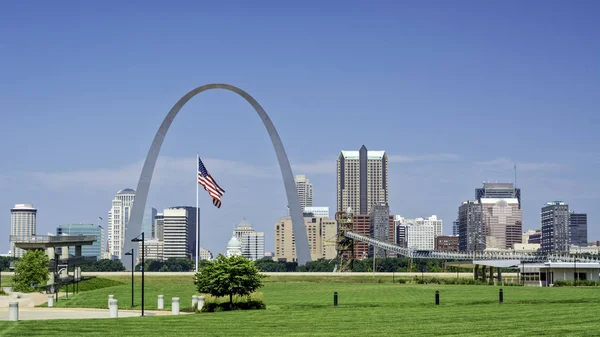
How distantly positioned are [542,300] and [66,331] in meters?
29.6

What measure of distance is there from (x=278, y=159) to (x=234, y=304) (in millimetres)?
75244

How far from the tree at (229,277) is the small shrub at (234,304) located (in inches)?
19.0

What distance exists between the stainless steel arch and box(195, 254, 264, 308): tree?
67947 millimetres

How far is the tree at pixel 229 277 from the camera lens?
47219mm

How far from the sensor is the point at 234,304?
158 feet

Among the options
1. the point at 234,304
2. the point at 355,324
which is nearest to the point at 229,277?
the point at 234,304

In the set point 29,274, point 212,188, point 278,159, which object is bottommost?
point 29,274

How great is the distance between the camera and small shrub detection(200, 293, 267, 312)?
1852 inches

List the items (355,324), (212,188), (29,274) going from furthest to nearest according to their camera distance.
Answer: (212,188) < (29,274) < (355,324)

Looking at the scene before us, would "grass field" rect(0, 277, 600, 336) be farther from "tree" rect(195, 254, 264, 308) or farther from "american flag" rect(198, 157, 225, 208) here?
"american flag" rect(198, 157, 225, 208)

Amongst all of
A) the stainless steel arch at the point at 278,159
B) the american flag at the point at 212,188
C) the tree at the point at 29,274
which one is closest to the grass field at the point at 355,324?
the american flag at the point at 212,188

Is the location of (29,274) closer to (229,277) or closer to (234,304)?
(234,304)

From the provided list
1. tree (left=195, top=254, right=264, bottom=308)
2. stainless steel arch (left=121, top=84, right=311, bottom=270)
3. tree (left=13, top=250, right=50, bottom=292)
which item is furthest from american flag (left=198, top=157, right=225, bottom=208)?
stainless steel arch (left=121, top=84, right=311, bottom=270)

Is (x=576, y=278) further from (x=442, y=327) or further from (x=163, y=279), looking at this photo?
(x=442, y=327)
